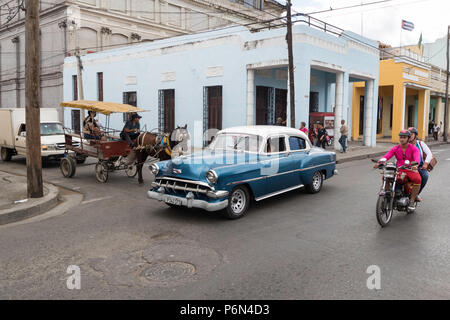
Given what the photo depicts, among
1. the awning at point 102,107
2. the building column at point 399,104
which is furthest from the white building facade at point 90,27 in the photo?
the building column at point 399,104

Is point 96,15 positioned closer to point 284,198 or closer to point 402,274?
point 284,198

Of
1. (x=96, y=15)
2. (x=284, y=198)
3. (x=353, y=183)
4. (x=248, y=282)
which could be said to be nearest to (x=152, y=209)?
(x=284, y=198)

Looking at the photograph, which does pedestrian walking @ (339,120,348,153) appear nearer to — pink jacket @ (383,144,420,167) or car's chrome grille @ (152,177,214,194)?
pink jacket @ (383,144,420,167)

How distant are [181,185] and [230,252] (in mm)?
2168

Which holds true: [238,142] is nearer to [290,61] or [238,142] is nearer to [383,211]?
[383,211]

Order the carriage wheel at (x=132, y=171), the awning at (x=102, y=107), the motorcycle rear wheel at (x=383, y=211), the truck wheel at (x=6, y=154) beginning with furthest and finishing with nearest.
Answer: the truck wheel at (x=6, y=154) < the carriage wheel at (x=132, y=171) < the awning at (x=102, y=107) < the motorcycle rear wheel at (x=383, y=211)

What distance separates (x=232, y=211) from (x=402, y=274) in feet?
10.4

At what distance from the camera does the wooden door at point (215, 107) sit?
20.0m

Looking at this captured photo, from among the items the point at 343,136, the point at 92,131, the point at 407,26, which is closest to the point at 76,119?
the point at 92,131

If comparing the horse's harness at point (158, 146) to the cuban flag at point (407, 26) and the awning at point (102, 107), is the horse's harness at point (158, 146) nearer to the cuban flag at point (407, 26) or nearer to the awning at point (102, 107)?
the awning at point (102, 107)

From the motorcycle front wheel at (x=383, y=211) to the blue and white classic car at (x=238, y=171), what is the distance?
2215 mm

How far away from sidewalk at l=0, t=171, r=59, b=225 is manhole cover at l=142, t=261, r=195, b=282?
3.75 metres

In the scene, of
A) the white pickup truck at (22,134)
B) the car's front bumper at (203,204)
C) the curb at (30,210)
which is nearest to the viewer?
the car's front bumper at (203,204)

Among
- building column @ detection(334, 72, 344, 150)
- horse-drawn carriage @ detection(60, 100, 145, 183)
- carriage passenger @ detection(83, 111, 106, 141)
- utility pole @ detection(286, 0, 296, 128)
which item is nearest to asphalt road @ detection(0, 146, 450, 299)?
horse-drawn carriage @ detection(60, 100, 145, 183)
